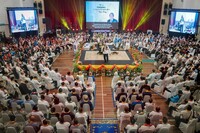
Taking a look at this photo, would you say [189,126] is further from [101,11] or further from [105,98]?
[101,11]

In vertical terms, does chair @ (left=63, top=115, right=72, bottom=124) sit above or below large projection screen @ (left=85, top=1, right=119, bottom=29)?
below

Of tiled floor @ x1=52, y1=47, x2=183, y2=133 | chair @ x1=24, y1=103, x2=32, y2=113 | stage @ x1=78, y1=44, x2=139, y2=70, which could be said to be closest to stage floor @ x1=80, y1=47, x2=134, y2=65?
stage @ x1=78, y1=44, x2=139, y2=70

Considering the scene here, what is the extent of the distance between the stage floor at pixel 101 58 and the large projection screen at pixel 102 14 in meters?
9.27

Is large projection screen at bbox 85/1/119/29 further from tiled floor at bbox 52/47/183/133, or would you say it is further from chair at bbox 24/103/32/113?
chair at bbox 24/103/32/113

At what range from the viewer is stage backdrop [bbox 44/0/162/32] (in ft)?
80.9

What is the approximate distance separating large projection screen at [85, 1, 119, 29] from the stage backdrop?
78cm

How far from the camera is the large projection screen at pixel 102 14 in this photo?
24.2 m

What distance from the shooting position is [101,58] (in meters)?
14.6

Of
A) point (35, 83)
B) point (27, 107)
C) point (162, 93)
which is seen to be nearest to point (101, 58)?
point (162, 93)

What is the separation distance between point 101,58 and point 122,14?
40.2 ft

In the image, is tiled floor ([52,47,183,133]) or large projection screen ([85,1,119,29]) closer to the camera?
tiled floor ([52,47,183,133])

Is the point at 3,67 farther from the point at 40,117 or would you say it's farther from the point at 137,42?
the point at 137,42

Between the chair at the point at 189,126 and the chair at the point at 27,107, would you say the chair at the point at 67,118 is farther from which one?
the chair at the point at 189,126

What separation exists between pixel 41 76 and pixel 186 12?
15597 mm
